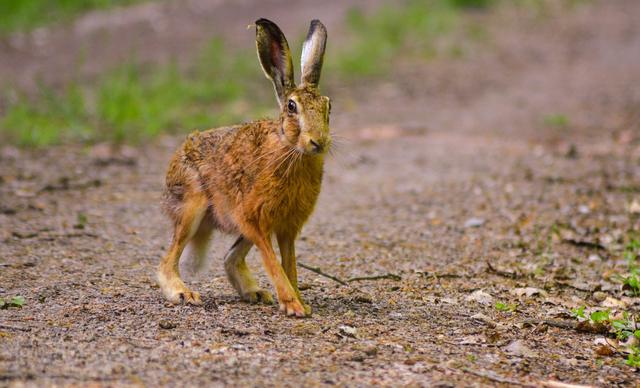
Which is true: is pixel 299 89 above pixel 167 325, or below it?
above

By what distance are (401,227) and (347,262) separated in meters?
1.15

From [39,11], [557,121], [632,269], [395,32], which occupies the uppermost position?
[39,11]

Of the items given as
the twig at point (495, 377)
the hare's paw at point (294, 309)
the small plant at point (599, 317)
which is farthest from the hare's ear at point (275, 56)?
the small plant at point (599, 317)

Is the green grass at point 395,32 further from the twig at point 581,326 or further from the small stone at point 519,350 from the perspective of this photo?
the small stone at point 519,350

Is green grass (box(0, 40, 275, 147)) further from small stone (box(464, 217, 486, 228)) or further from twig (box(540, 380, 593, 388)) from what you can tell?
twig (box(540, 380, 593, 388))

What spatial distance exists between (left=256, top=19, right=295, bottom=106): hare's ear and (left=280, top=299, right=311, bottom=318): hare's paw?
1.01 metres

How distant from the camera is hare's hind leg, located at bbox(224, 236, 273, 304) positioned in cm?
487

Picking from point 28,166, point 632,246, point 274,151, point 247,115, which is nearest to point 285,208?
point 274,151

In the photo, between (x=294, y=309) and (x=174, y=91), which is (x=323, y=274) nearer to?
(x=294, y=309)

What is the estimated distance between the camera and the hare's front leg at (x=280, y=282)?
14.7ft

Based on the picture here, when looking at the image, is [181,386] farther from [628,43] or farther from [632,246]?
[628,43]

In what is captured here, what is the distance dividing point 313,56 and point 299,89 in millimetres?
244

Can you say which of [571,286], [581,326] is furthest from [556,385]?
[571,286]

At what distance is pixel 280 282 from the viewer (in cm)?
454
